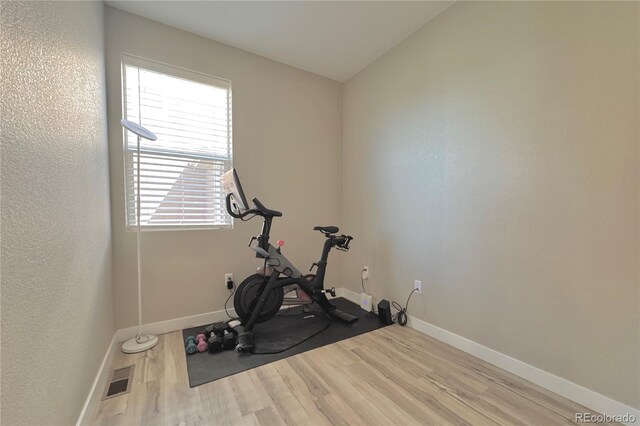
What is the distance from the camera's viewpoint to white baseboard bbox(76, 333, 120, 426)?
124 centimetres

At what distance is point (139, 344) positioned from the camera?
2020 millimetres

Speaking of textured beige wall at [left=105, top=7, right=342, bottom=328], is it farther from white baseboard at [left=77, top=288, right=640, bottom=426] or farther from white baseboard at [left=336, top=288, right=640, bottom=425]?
white baseboard at [left=336, top=288, right=640, bottom=425]

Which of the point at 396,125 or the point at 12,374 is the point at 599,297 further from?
the point at 12,374

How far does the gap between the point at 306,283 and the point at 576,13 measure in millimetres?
2611

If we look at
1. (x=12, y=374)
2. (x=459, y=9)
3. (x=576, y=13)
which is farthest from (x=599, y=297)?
(x=12, y=374)

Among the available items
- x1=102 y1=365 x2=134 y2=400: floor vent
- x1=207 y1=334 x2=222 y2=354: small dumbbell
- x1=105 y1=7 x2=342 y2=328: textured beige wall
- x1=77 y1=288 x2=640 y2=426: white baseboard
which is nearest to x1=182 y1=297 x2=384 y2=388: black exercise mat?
x1=207 y1=334 x2=222 y2=354: small dumbbell

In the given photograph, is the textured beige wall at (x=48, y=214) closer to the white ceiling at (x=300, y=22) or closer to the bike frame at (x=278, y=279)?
the white ceiling at (x=300, y=22)

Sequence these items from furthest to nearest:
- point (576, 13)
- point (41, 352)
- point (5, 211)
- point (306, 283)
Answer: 1. point (306, 283)
2. point (576, 13)
3. point (41, 352)
4. point (5, 211)

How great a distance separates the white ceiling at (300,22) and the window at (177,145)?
411 millimetres

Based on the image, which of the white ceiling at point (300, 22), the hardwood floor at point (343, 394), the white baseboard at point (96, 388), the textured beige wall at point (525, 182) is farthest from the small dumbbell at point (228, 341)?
the white ceiling at point (300, 22)

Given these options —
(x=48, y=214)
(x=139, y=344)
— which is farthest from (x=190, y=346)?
(x=48, y=214)

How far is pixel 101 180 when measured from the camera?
70.0 inches

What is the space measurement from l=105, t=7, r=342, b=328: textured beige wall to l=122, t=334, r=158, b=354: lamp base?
0.17 meters

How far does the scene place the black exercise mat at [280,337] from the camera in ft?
5.71
